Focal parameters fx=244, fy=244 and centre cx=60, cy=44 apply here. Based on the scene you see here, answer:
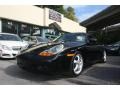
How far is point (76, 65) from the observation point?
6.60 meters

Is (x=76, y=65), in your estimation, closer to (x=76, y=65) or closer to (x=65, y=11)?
(x=76, y=65)

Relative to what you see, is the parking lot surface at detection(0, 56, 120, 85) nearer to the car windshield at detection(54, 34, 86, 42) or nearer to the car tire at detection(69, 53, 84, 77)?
the car tire at detection(69, 53, 84, 77)

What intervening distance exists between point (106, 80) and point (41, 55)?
1.77 metres

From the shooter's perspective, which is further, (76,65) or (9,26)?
(9,26)

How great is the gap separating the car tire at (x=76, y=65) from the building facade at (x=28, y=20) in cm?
1235

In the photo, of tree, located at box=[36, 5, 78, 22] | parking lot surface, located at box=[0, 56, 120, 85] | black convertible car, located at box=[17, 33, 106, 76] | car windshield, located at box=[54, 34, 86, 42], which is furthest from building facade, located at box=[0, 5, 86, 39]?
tree, located at box=[36, 5, 78, 22]

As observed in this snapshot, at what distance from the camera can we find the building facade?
18.9m

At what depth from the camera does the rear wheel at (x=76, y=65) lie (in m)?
6.31

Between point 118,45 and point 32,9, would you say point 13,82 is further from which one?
point 32,9

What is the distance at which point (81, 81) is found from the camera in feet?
19.7

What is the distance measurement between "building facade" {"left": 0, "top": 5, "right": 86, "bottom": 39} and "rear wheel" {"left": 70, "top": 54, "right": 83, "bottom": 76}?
12354mm

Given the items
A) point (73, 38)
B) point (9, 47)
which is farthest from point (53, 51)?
point (9, 47)

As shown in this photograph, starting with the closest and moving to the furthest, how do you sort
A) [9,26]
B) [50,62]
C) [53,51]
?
[50,62] < [53,51] < [9,26]
